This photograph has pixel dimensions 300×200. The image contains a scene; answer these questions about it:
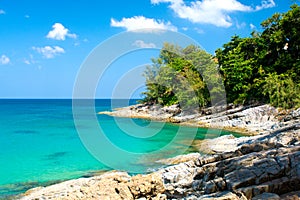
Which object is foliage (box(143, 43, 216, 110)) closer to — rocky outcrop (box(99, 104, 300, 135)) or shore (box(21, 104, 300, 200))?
rocky outcrop (box(99, 104, 300, 135))

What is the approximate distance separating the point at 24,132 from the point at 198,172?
3225 cm

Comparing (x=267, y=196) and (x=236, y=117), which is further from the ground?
(x=236, y=117)

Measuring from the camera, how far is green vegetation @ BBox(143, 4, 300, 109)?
32.5m

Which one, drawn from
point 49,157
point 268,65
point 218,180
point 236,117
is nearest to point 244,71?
point 268,65

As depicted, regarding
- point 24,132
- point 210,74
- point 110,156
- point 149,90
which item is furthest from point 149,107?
point 110,156

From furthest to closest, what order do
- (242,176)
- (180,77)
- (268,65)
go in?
1. (180,77)
2. (268,65)
3. (242,176)

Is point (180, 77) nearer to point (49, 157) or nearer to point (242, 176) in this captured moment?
point (49, 157)

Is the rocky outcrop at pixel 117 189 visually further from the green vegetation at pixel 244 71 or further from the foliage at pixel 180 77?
the foliage at pixel 180 77

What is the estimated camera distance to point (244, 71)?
37.4 m

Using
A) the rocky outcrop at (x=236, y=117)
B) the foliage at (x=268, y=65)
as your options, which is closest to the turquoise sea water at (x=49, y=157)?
the rocky outcrop at (x=236, y=117)

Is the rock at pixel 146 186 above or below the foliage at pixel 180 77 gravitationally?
below

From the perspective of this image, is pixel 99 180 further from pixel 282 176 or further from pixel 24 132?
pixel 24 132

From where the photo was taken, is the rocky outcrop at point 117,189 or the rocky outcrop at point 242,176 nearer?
the rocky outcrop at point 242,176

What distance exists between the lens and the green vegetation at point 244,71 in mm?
32531
